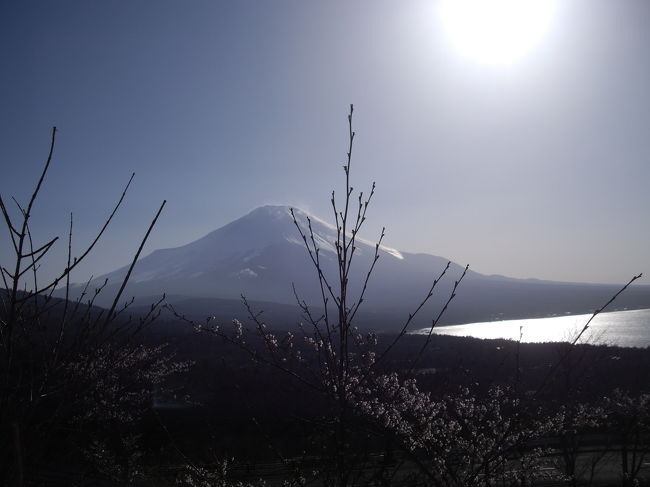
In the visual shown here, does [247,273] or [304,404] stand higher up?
[247,273]

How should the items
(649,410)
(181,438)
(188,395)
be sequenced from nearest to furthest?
(649,410) < (181,438) < (188,395)

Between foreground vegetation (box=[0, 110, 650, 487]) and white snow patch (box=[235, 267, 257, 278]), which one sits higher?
white snow patch (box=[235, 267, 257, 278])

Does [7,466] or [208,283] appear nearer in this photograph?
[7,466]

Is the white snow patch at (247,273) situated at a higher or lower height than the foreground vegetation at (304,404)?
higher

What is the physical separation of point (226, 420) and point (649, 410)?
15743 millimetres

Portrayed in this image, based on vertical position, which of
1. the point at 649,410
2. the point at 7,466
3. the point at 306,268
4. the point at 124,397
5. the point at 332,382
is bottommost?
the point at 124,397

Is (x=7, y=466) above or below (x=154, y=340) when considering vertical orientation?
above

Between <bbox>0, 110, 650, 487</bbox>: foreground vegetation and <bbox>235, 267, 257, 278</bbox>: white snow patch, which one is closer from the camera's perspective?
<bbox>0, 110, 650, 487</bbox>: foreground vegetation

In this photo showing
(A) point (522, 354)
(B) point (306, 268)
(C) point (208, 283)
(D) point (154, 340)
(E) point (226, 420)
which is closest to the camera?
(E) point (226, 420)

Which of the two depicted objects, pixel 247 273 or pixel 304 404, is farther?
pixel 247 273

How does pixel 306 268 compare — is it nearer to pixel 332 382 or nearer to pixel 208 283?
pixel 208 283

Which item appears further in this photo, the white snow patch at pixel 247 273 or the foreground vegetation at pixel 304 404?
the white snow patch at pixel 247 273

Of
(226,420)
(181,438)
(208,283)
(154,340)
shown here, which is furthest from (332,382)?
(208,283)

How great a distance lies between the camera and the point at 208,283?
182 meters
